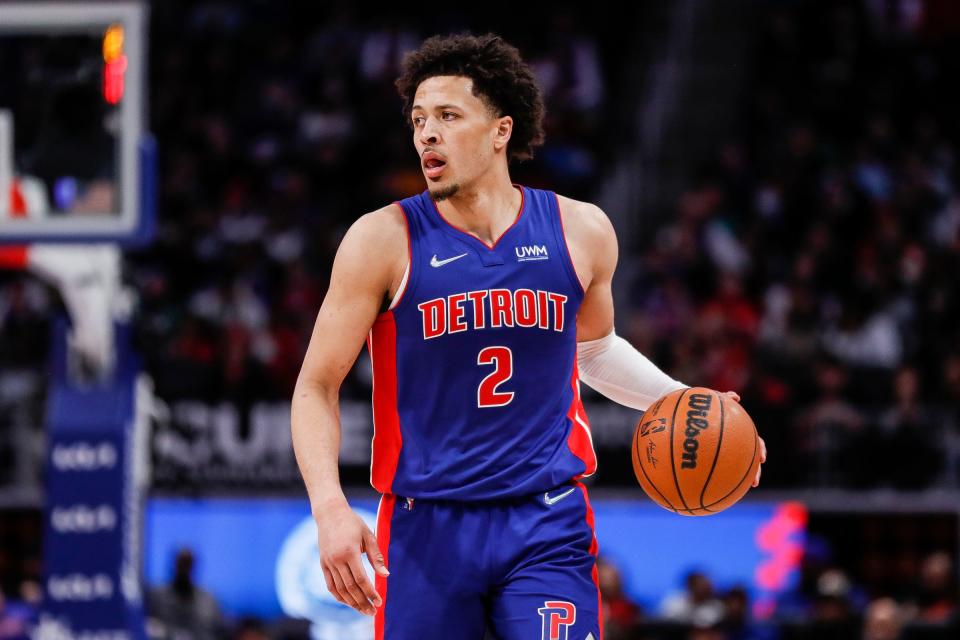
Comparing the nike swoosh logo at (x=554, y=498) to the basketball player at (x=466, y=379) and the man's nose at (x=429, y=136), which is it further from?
the man's nose at (x=429, y=136)

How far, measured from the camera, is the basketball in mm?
4469

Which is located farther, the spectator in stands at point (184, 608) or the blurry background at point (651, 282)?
the blurry background at point (651, 282)

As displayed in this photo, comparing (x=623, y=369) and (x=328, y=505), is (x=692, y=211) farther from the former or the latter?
(x=328, y=505)

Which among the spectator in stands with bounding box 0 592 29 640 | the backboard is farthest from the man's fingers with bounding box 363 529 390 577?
the spectator in stands with bounding box 0 592 29 640

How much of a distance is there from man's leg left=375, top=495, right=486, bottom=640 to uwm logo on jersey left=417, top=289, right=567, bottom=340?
49 centimetres

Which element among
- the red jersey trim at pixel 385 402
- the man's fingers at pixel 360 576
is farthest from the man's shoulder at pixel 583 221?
the man's fingers at pixel 360 576

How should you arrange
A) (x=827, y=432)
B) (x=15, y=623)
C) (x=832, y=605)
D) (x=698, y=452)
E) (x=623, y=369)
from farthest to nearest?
(x=827, y=432), (x=15, y=623), (x=832, y=605), (x=623, y=369), (x=698, y=452)

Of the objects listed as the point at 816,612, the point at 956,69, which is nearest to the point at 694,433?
the point at 816,612

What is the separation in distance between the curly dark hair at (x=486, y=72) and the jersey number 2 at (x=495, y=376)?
2.33 feet

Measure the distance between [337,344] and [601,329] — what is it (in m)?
0.96

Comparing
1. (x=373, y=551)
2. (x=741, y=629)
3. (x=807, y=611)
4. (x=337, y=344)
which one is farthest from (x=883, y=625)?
(x=373, y=551)

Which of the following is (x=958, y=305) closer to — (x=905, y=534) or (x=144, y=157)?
(x=905, y=534)

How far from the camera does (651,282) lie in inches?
575

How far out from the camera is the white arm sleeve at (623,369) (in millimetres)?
4766
